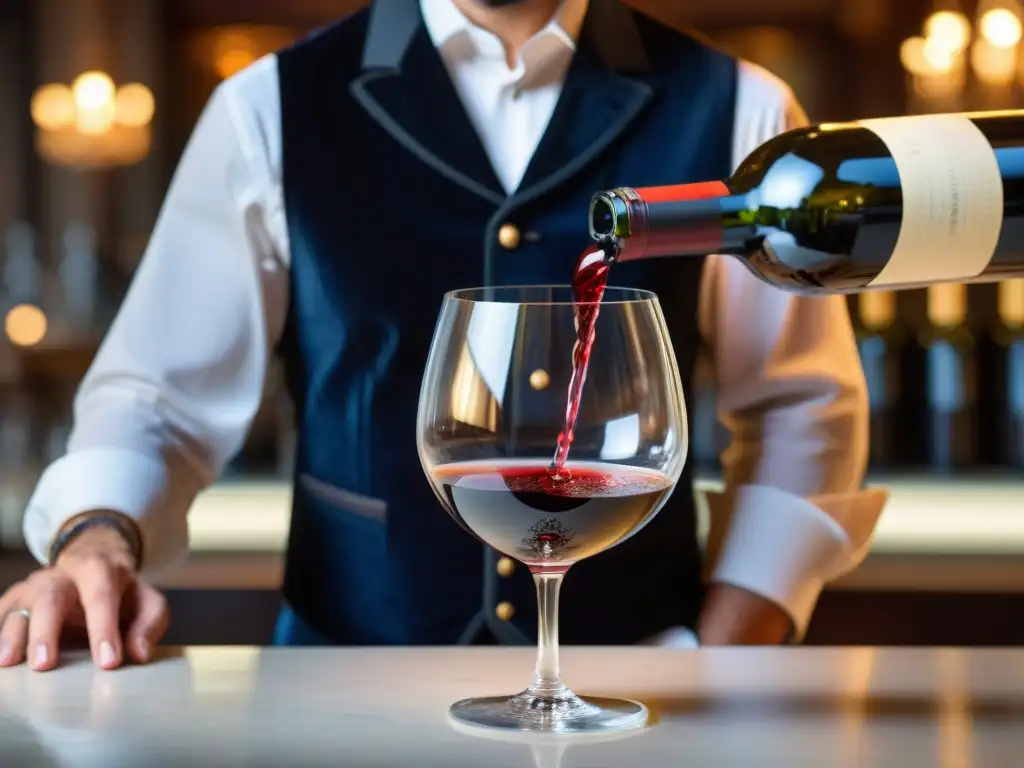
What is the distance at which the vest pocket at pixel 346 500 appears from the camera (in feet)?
4.71

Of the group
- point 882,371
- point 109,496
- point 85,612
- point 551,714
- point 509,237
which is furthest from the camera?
point 882,371

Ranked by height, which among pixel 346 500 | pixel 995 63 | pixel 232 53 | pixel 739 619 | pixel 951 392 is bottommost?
pixel 739 619

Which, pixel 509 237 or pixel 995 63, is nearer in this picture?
pixel 509 237

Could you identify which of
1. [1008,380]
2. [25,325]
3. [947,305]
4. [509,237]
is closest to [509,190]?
[509,237]

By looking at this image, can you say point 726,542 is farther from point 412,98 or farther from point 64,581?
point 64,581

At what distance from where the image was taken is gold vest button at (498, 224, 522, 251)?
4.51 feet

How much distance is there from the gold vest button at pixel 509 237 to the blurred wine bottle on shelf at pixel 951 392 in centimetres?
176

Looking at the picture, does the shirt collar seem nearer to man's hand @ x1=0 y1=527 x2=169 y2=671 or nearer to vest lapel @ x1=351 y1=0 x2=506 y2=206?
vest lapel @ x1=351 y1=0 x2=506 y2=206

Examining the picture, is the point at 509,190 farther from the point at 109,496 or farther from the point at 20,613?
the point at 20,613

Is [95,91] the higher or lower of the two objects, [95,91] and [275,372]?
the higher

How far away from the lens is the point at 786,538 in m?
1.43

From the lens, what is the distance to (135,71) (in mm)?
3709

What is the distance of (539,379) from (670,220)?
0.51 feet

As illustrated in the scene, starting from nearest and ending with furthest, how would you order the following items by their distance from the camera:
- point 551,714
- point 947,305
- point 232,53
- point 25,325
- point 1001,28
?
1. point 551,714
2. point 947,305
3. point 1001,28
4. point 25,325
5. point 232,53
